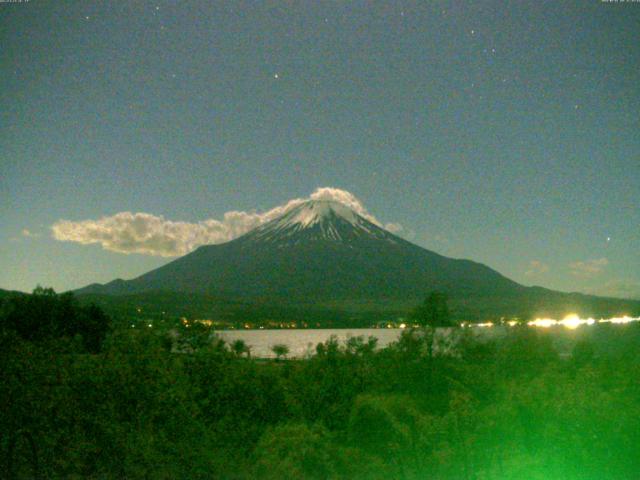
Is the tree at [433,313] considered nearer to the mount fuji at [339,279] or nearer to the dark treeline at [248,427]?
the dark treeline at [248,427]

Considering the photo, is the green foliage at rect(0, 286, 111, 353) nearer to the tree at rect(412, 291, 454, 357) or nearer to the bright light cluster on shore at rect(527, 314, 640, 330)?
the tree at rect(412, 291, 454, 357)

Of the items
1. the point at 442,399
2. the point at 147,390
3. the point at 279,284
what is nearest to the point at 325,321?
the point at 279,284

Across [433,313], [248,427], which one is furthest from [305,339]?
[248,427]

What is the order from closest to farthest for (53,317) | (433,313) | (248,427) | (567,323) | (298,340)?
(248,427)
(53,317)
(433,313)
(567,323)
(298,340)

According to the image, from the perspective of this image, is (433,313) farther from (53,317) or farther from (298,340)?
(298,340)

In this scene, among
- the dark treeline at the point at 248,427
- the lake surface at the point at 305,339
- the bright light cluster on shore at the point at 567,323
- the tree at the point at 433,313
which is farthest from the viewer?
the tree at the point at 433,313

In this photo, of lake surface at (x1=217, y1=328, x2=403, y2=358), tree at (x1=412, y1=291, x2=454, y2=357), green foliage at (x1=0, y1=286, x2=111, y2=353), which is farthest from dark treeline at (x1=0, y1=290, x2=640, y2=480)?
tree at (x1=412, y1=291, x2=454, y2=357)

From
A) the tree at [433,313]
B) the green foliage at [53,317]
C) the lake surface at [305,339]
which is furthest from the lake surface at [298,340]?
the green foliage at [53,317]

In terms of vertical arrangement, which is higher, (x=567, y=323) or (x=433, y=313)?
(x=433, y=313)
